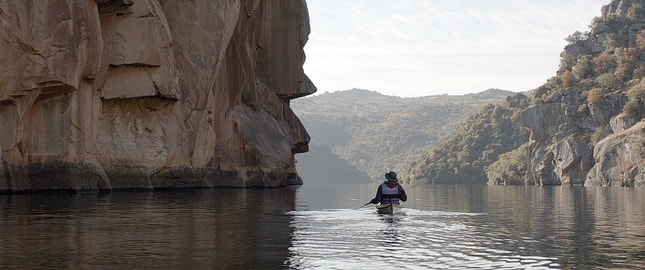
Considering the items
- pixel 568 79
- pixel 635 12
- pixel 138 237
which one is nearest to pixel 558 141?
pixel 568 79

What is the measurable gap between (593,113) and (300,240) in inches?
5298

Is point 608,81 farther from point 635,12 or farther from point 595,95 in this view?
point 635,12

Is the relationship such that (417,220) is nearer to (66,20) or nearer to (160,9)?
(66,20)

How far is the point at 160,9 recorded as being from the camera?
56750mm

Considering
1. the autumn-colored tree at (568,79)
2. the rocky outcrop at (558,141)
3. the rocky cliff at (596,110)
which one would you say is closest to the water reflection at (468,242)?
the rocky cliff at (596,110)

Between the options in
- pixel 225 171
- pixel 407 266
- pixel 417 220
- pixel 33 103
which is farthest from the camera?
pixel 225 171

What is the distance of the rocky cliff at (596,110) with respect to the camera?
12925 centimetres

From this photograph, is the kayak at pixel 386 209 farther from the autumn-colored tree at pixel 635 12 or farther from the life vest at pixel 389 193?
the autumn-colored tree at pixel 635 12

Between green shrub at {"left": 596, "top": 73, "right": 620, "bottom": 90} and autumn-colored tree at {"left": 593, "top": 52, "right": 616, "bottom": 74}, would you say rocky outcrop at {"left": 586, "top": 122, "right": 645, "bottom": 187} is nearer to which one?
green shrub at {"left": 596, "top": 73, "right": 620, "bottom": 90}

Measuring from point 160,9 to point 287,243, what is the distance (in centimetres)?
3824

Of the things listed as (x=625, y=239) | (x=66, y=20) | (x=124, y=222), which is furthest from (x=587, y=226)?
(x=66, y=20)

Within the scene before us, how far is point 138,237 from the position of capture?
22062mm

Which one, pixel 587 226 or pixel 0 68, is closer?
pixel 587 226

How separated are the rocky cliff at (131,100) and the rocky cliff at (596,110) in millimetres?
65190
